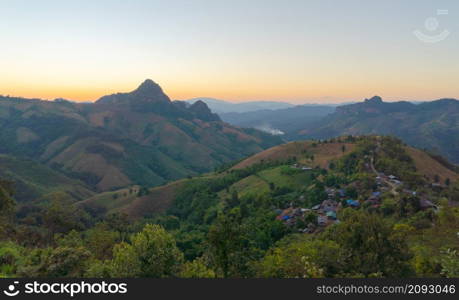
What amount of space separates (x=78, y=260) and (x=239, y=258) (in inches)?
748

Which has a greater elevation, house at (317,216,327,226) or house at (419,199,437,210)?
house at (419,199,437,210)

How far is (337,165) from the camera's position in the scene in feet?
559

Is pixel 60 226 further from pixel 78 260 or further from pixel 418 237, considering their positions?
pixel 418 237

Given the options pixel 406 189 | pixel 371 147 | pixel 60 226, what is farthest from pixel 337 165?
pixel 60 226

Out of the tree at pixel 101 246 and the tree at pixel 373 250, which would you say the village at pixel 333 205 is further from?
the tree at pixel 101 246

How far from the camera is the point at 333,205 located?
11212cm

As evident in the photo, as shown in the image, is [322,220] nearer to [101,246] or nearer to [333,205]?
[333,205]

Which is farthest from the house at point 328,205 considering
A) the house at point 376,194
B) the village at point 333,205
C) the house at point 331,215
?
the house at point 376,194

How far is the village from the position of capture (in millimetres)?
94488

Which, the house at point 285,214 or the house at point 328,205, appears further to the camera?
the house at point 285,214

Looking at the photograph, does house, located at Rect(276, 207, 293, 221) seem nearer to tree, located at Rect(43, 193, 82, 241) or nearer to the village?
the village

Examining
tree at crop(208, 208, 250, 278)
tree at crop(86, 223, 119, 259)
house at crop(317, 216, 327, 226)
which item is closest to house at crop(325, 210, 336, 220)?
house at crop(317, 216, 327, 226)

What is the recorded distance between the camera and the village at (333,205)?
→ 94.5 metres

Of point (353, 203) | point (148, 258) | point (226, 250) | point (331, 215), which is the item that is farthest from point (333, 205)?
point (148, 258)
